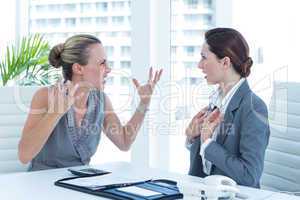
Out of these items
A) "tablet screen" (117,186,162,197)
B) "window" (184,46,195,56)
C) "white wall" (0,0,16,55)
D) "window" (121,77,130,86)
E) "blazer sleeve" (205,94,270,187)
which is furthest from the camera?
"white wall" (0,0,16,55)

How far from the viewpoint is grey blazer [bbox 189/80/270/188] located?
1841mm

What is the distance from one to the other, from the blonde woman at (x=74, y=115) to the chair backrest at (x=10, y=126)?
252 mm

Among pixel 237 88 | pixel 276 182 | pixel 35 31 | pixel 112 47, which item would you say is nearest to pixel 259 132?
pixel 237 88

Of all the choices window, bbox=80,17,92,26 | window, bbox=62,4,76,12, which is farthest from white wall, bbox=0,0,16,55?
window, bbox=80,17,92,26

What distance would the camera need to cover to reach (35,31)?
3787 millimetres

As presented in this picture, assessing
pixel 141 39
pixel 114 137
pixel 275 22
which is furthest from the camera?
pixel 141 39

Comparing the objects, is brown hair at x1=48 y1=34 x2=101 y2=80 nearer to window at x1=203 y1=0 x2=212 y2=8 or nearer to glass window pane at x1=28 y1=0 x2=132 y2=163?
glass window pane at x1=28 y1=0 x2=132 y2=163

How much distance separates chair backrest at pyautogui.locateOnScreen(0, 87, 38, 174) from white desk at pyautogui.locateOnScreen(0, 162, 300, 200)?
1.88 feet

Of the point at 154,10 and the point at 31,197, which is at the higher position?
the point at 154,10

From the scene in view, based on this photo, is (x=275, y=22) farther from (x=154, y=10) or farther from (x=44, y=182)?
(x=44, y=182)

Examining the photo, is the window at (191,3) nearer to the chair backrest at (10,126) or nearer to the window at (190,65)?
the window at (190,65)

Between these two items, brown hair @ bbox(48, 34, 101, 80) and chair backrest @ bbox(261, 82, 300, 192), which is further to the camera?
brown hair @ bbox(48, 34, 101, 80)

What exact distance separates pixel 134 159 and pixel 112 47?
2.74 feet

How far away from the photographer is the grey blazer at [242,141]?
1.84m
